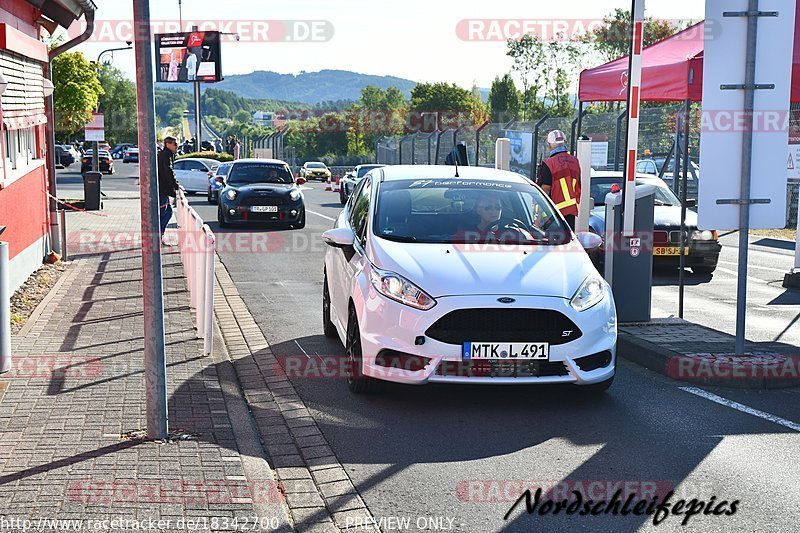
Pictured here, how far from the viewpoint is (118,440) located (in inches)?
241

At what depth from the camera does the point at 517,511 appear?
17.2 ft

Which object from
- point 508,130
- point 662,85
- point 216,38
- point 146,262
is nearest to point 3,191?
point 146,262

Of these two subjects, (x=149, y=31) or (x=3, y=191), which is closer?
(x=149, y=31)

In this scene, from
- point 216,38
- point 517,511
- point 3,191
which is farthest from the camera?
point 216,38

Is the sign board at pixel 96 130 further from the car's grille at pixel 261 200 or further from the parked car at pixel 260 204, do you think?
the car's grille at pixel 261 200

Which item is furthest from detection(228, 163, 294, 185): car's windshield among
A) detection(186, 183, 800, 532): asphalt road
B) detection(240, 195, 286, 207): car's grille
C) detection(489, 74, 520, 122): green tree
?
detection(489, 74, 520, 122): green tree

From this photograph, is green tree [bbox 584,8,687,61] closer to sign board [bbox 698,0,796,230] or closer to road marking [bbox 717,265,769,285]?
road marking [bbox 717,265,769,285]

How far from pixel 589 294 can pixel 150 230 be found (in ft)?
10.2

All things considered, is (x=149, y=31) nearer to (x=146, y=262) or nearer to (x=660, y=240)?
(x=146, y=262)

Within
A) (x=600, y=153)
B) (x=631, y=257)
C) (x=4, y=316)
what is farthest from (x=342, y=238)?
(x=600, y=153)

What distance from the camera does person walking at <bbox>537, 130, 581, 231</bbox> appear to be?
1122cm

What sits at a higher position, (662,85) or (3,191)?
(662,85)

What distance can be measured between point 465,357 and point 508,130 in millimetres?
23778

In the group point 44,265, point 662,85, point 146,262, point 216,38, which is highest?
point 216,38
